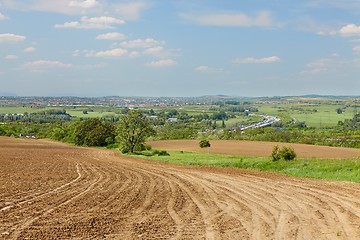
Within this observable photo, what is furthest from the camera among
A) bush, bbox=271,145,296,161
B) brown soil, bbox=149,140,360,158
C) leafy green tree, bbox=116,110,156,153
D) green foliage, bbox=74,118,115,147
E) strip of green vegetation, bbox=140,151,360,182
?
green foliage, bbox=74,118,115,147

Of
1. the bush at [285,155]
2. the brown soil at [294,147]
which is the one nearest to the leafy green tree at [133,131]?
the brown soil at [294,147]

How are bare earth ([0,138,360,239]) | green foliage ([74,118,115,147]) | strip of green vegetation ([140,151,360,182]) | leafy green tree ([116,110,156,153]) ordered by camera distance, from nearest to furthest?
bare earth ([0,138,360,239]), strip of green vegetation ([140,151,360,182]), leafy green tree ([116,110,156,153]), green foliage ([74,118,115,147])

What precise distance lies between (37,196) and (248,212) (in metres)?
9.72

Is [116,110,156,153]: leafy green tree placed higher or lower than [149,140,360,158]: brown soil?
higher

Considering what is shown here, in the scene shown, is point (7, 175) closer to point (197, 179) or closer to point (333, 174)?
point (197, 179)

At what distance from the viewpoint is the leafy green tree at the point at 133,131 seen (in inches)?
2739

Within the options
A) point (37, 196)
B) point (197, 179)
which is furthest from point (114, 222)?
point (197, 179)

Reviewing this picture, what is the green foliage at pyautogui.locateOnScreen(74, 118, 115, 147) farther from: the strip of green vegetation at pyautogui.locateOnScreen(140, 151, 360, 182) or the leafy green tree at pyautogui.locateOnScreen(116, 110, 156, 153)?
the strip of green vegetation at pyautogui.locateOnScreen(140, 151, 360, 182)

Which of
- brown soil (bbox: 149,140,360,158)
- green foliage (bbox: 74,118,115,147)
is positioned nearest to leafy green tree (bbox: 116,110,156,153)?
brown soil (bbox: 149,140,360,158)

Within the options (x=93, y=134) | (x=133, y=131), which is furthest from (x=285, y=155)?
(x=93, y=134)

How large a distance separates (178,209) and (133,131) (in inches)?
2104

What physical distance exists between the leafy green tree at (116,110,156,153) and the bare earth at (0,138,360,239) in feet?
140

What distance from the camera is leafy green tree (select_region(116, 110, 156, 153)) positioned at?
69.6 m

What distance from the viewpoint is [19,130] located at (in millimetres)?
161125
